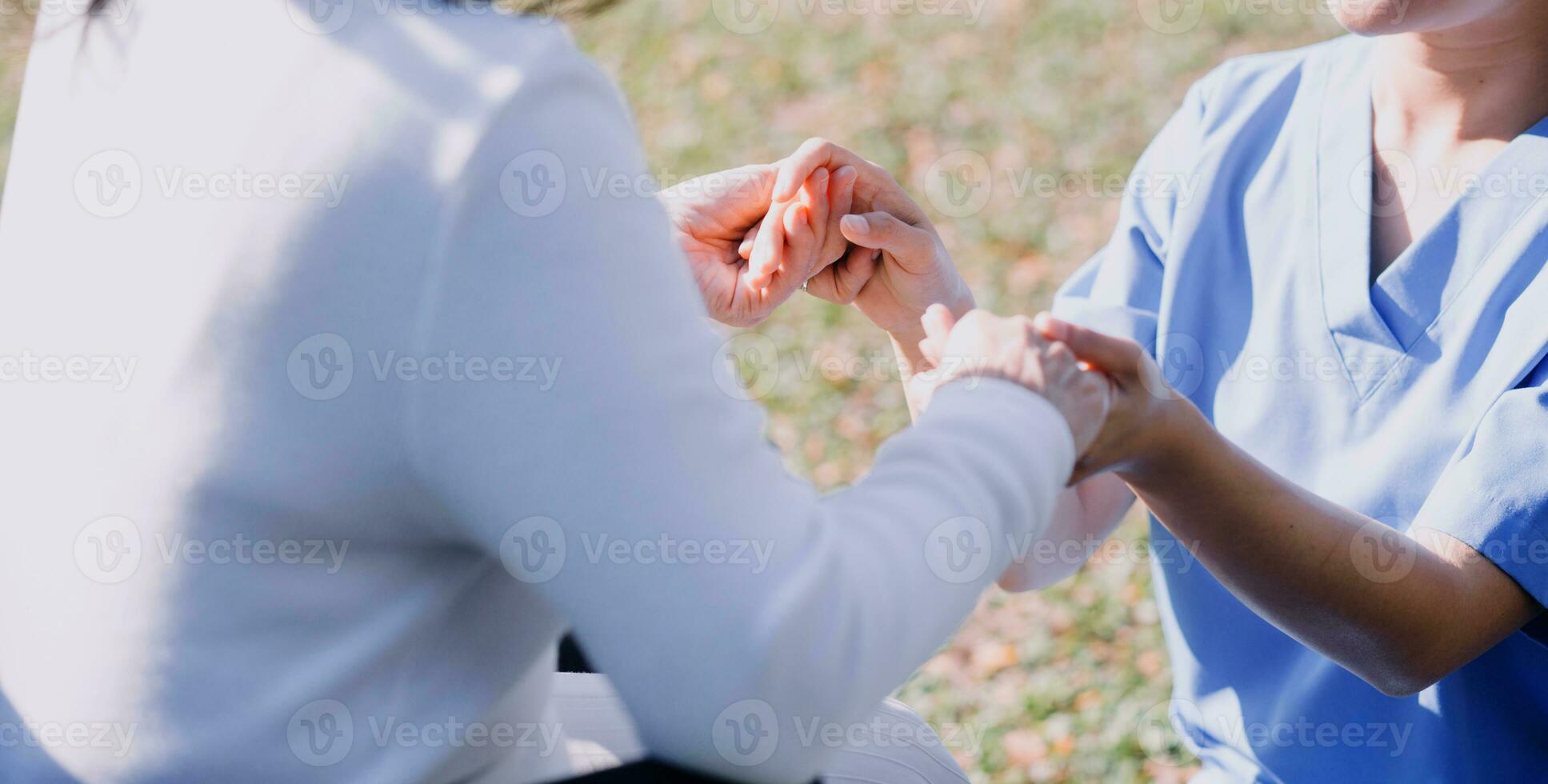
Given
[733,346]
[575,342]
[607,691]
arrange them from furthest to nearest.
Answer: [733,346], [607,691], [575,342]

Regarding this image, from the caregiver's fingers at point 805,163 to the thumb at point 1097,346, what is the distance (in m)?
0.56

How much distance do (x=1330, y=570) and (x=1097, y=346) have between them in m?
0.47

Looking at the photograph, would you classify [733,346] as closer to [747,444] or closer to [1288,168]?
[1288,168]

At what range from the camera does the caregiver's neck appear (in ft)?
6.04

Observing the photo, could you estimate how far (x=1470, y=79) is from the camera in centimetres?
192

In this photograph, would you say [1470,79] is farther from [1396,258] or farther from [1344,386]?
[1344,386]

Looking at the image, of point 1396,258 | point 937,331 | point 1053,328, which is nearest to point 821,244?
point 937,331

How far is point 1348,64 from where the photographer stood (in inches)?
83.9

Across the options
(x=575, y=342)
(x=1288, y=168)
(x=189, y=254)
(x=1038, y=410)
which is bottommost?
(x=1288, y=168)

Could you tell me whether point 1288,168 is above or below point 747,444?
below

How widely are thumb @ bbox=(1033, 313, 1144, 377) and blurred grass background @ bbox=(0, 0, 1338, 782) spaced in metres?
1.96

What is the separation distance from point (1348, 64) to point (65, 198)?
173 centimetres

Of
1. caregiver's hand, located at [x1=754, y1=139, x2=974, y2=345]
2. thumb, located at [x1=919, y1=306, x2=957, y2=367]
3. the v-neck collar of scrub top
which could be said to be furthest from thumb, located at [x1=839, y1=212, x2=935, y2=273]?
the v-neck collar of scrub top

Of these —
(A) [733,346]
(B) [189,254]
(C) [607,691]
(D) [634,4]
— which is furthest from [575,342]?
(D) [634,4]
